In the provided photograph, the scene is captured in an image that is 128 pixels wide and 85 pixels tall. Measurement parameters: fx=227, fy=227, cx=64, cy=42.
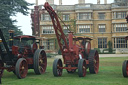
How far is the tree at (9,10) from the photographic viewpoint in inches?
875

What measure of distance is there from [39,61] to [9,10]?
1240 centimetres

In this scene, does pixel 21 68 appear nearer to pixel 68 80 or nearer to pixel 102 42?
pixel 68 80

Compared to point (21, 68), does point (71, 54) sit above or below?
above

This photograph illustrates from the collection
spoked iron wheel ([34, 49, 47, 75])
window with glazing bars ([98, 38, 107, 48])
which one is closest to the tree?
spoked iron wheel ([34, 49, 47, 75])

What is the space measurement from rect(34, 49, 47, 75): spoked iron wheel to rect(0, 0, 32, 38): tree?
977 centimetres

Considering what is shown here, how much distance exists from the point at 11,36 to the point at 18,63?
171cm

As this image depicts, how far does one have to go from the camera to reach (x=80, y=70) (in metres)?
10.4

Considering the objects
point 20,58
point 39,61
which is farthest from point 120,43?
point 20,58

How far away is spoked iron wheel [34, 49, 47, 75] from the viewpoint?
1177 centimetres

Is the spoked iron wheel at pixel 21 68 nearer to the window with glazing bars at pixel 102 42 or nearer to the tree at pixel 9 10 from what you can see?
the tree at pixel 9 10

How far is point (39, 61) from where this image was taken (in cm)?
1241

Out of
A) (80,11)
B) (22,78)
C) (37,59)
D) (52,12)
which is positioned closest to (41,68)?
(37,59)

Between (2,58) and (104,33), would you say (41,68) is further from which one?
(104,33)

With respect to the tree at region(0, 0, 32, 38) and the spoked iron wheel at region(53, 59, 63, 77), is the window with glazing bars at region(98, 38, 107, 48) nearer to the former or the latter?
the tree at region(0, 0, 32, 38)
